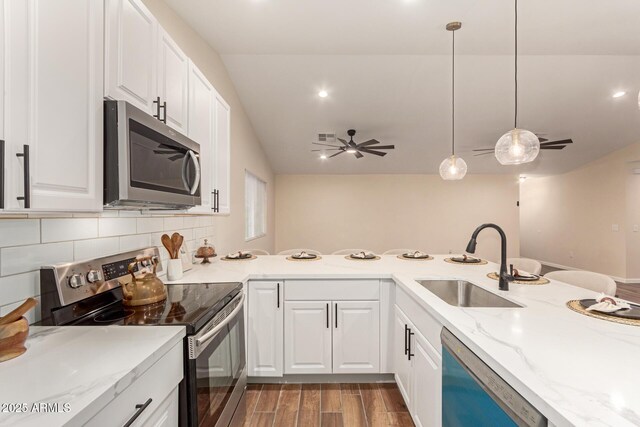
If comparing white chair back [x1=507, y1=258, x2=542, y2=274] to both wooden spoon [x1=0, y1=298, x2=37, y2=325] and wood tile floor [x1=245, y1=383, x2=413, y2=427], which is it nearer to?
wood tile floor [x1=245, y1=383, x2=413, y2=427]

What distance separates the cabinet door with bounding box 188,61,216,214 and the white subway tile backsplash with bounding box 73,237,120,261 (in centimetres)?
44

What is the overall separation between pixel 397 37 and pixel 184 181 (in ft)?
9.02

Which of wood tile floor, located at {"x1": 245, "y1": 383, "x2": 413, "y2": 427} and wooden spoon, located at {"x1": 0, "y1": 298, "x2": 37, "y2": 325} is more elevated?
wooden spoon, located at {"x1": 0, "y1": 298, "x2": 37, "y2": 325}

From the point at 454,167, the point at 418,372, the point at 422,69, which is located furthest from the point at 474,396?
the point at 422,69

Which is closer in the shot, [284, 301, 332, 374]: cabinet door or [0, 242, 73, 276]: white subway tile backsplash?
[0, 242, 73, 276]: white subway tile backsplash

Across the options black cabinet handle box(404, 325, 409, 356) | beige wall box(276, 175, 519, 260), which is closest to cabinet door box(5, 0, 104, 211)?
black cabinet handle box(404, 325, 409, 356)

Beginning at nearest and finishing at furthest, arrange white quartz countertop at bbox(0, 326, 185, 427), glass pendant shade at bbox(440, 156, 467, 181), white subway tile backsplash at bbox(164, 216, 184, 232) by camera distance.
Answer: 1. white quartz countertop at bbox(0, 326, 185, 427)
2. white subway tile backsplash at bbox(164, 216, 184, 232)
3. glass pendant shade at bbox(440, 156, 467, 181)

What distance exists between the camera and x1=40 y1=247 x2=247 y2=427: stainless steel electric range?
1.14 meters

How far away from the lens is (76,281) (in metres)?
1.21

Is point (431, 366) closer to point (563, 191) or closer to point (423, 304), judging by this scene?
point (423, 304)

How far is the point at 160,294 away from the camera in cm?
146

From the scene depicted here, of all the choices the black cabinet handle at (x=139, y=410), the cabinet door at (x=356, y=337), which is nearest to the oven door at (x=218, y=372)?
the black cabinet handle at (x=139, y=410)

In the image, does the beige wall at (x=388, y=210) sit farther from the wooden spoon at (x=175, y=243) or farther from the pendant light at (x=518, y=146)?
the wooden spoon at (x=175, y=243)

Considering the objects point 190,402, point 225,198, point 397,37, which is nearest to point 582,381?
point 190,402
